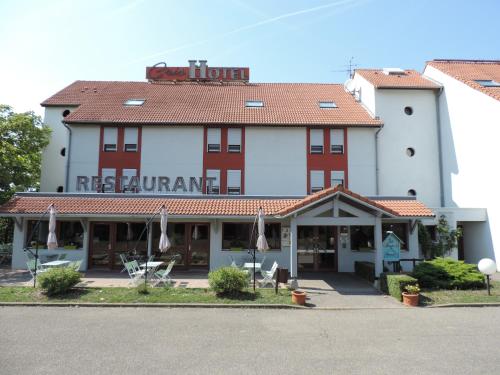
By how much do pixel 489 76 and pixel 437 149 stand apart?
561cm

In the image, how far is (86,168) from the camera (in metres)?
Result: 20.5

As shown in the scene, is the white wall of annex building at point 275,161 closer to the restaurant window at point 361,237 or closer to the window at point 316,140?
the window at point 316,140

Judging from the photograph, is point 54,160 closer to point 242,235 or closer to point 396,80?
point 242,235

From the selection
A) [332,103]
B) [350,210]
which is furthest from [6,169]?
[332,103]

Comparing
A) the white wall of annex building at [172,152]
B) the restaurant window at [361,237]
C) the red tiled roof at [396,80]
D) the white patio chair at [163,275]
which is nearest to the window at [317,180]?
the restaurant window at [361,237]

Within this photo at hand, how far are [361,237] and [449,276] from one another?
207 inches

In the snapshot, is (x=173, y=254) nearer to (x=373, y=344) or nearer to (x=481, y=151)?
(x=373, y=344)

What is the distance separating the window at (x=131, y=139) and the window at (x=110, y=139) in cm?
61

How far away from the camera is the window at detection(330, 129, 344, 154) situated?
20.9 metres

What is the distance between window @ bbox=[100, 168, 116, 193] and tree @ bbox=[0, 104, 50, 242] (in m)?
4.20

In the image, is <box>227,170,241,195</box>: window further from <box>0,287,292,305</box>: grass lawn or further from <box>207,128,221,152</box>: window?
<box>0,287,292,305</box>: grass lawn

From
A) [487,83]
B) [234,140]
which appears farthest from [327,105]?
[487,83]

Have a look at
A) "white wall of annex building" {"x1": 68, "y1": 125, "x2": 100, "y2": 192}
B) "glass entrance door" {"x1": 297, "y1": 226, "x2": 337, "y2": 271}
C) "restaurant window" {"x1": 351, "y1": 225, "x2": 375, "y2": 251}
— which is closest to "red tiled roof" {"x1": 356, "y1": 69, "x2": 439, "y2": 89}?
"restaurant window" {"x1": 351, "y1": 225, "x2": 375, "y2": 251}

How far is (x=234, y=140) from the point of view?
68.5 ft
